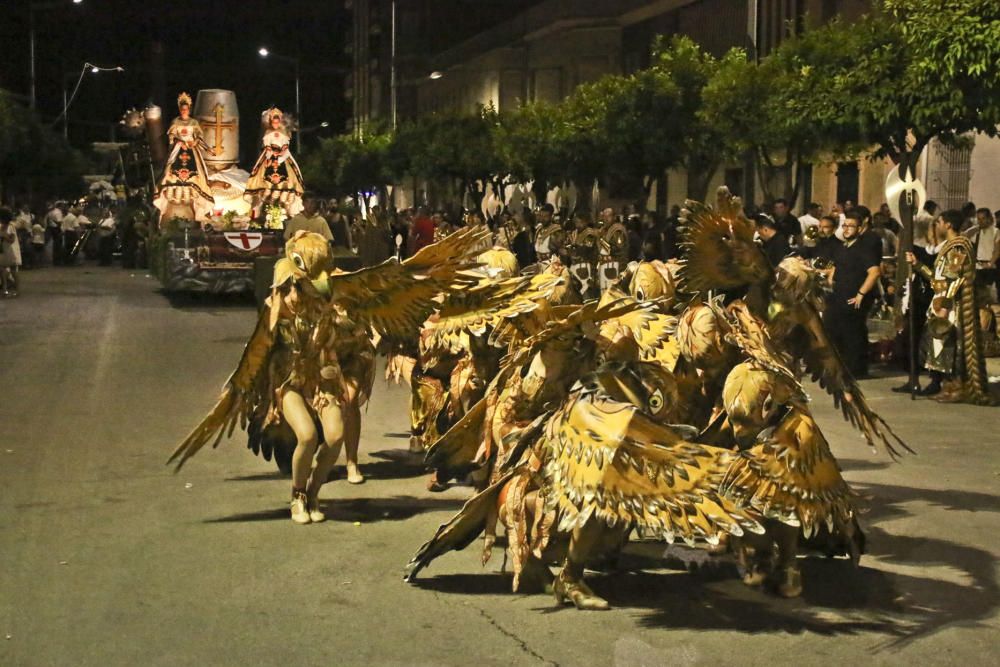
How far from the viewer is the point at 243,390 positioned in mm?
8656

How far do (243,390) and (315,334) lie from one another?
0.51m

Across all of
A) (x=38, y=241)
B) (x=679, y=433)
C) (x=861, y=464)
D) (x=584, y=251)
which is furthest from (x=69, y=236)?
(x=679, y=433)

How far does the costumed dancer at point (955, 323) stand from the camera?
1378cm

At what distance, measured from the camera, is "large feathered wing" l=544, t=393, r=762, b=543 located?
6.11m

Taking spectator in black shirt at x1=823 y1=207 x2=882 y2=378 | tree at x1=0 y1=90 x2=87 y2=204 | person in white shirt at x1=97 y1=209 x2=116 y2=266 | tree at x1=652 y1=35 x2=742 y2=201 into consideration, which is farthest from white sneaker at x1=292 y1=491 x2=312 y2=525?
person in white shirt at x1=97 y1=209 x2=116 y2=266

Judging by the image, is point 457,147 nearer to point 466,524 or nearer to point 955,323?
point 955,323

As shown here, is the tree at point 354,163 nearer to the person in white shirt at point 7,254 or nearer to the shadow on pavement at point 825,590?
the person in white shirt at point 7,254

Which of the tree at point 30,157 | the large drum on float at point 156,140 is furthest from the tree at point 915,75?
the tree at point 30,157

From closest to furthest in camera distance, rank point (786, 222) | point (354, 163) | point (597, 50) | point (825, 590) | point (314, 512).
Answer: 1. point (825, 590)
2. point (314, 512)
3. point (786, 222)
4. point (597, 50)
5. point (354, 163)

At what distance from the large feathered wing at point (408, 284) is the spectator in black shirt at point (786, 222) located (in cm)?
1055

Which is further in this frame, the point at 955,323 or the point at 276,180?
the point at 276,180

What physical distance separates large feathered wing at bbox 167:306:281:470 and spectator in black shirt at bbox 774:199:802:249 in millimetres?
11139

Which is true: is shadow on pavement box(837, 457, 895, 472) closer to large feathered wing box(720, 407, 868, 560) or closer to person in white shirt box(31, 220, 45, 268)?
large feathered wing box(720, 407, 868, 560)

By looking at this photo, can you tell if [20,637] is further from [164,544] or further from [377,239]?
[377,239]
